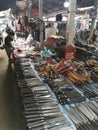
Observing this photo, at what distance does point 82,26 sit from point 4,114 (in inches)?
371

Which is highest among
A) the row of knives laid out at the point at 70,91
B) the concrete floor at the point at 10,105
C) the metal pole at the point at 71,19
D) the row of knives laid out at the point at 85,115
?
the metal pole at the point at 71,19

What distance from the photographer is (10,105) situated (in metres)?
5.09

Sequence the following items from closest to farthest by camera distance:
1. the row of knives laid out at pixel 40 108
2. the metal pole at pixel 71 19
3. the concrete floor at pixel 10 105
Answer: the row of knives laid out at pixel 40 108 < the concrete floor at pixel 10 105 < the metal pole at pixel 71 19

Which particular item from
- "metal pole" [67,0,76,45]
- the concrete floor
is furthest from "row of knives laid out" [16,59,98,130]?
"metal pole" [67,0,76,45]

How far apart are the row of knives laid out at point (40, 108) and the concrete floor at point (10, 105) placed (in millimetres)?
973

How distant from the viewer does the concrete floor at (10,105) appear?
13.9 ft

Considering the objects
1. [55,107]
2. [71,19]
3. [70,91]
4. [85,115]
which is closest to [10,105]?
[70,91]

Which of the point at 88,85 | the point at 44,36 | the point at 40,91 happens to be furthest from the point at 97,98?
the point at 44,36

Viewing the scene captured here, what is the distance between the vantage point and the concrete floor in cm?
423

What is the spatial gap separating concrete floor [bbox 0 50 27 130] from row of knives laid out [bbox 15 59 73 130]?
973 mm

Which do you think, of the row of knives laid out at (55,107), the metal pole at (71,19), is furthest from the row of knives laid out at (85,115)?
the metal pole at (71,19)

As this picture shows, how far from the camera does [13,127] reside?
13.6 feet

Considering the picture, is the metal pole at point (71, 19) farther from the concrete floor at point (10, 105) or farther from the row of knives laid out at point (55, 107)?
the concrete floor at point (10, 105)

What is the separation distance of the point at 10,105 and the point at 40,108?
2.23m
